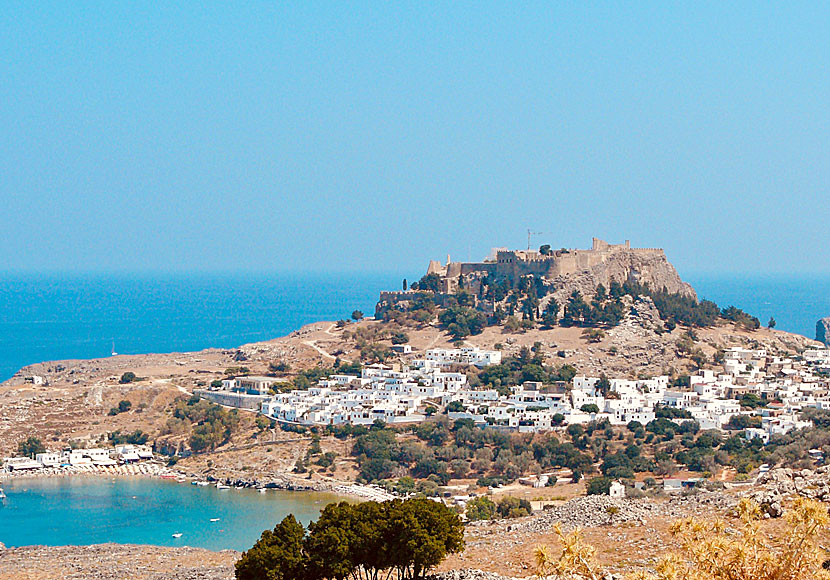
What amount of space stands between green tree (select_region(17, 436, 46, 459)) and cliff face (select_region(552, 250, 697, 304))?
28313 mm

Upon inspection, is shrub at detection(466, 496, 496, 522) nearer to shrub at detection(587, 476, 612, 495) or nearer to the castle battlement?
shrub at detection(587, 476, 612, 495)

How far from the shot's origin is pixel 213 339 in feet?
326

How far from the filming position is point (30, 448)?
4381 centimetres

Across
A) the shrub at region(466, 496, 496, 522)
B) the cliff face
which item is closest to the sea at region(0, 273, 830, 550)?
the shrub at region(466, 496, 496, 522)

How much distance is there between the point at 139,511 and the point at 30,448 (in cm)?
1036

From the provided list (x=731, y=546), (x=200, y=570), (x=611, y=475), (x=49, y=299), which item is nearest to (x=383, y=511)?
(x=200, y=570)

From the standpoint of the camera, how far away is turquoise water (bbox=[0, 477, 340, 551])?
31.9 m

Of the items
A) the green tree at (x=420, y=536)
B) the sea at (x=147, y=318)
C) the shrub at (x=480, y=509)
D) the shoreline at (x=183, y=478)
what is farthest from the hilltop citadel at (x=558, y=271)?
the green tree at (x=420, y=536)

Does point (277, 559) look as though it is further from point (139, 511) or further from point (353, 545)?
point (139, 511)

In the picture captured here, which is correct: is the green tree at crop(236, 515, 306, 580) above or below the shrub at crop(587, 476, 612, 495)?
above

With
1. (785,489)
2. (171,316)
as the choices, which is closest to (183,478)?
(785,489)

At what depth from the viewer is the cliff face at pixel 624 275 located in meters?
60.1

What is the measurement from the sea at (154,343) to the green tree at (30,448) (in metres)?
3.05

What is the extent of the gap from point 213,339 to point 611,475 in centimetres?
6781
